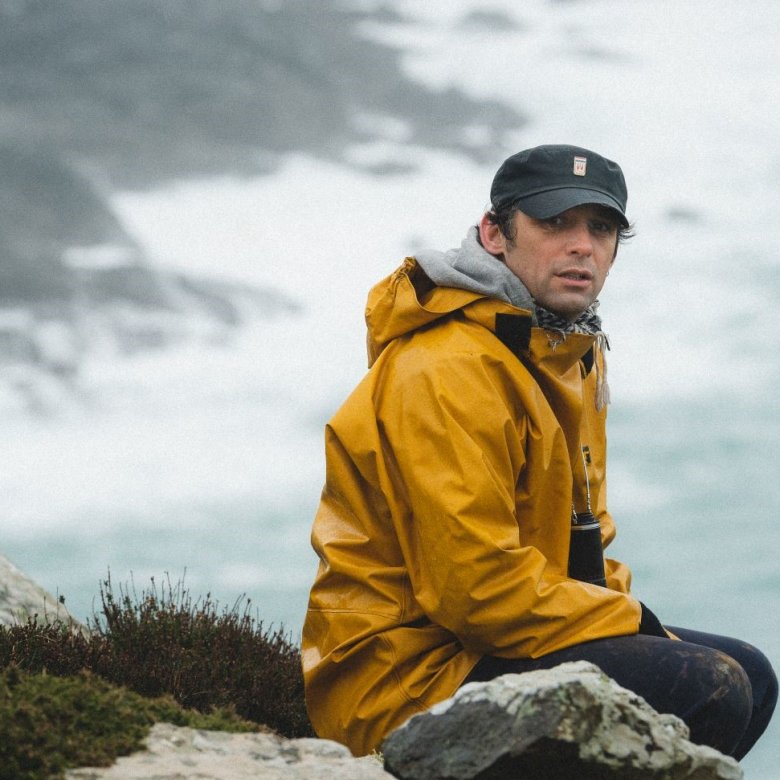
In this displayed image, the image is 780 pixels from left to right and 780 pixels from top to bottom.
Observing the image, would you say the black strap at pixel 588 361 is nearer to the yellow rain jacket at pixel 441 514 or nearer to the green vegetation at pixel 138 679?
the yellow rain jacket at pixel 441 514

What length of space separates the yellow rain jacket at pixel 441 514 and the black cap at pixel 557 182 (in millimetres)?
470

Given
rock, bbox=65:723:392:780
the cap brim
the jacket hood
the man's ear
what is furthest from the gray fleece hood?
rock, bbox=65:723:392:780

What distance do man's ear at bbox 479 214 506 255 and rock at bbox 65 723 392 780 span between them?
6.71 feet

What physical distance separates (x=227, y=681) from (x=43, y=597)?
1911 millimetres

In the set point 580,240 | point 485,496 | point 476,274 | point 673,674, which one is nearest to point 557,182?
point 580,240

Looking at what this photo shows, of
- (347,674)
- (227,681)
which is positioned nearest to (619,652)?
(347,674)

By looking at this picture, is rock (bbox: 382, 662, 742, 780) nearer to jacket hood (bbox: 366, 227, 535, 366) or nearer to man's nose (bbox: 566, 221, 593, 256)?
jacket hood (bbox: 366, 227, 535, 366)

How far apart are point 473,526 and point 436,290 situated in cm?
100

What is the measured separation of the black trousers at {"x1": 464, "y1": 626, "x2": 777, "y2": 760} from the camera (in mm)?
4188

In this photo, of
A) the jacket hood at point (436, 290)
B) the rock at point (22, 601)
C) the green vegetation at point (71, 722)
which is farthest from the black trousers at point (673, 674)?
the rock at point (22, 601)

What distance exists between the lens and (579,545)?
480cm

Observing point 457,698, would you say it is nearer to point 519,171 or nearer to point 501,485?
point 501,485

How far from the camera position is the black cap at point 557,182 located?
15.4ft

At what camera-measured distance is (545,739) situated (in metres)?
3.37
